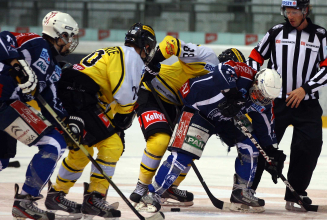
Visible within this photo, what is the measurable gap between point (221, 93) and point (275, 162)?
635 mm

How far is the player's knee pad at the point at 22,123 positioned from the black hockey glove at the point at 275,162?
1539mm

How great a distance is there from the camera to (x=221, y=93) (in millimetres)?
3330

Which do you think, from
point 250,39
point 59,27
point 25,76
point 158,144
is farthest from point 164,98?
point 250,39

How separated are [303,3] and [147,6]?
6550 millimetres

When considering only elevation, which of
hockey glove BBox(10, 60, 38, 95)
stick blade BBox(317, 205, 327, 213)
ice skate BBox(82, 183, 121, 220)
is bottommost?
stick blade BBox(317, 205, 327, 213)

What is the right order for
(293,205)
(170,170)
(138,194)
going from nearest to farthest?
(170,170) → (138,194) → (293,205)

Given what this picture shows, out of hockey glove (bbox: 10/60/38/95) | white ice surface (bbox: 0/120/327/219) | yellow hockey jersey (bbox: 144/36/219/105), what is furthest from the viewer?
white ice surface (bbox: 0/120/327/219)

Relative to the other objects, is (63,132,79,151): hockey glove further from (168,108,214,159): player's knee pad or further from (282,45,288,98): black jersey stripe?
(282,45,288,98): black jersey stripe

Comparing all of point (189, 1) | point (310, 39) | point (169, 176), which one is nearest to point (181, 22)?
point (189, 1)

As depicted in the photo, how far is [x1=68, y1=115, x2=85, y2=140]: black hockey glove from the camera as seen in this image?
2.93 meters

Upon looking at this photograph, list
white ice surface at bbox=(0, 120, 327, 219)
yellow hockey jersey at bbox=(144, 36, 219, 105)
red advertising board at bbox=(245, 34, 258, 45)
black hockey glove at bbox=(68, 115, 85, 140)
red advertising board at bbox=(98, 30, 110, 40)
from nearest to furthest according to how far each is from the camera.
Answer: black hockey glove at bbox=(68, 115, 85, 140)
yellow hockey jersey at bbox=(144, 36, 219, 105)
white ice surface at bbox=(0, 120, 327, 219)
red advertising board at bbox=(245, 34, 258, 45)
red advertising board at bbox=(98, 30, 110, 40)

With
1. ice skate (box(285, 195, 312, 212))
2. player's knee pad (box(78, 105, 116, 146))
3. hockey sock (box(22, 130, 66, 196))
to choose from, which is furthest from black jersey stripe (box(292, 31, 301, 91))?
hockey sock (box(22, 130, 66, 196))

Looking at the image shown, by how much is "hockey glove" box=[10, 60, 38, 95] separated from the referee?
1.79m

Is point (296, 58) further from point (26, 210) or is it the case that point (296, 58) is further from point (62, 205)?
point (26, 210)
